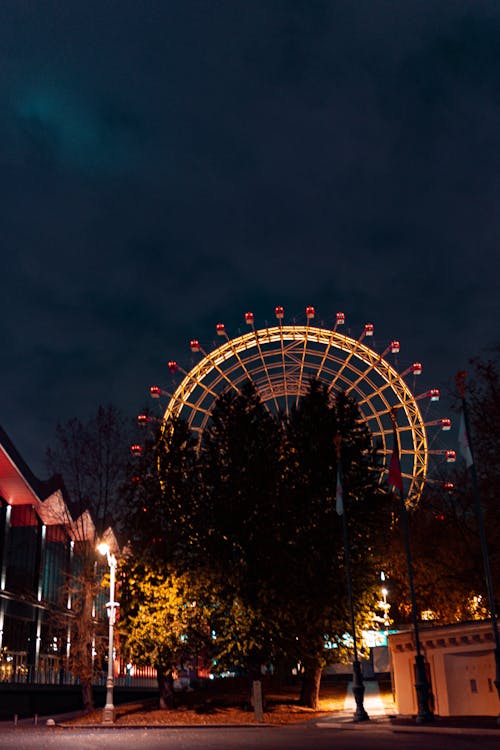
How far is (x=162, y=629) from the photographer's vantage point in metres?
32.8

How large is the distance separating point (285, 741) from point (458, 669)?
1107 centimetres

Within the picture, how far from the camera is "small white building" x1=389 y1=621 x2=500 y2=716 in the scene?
92.6 feet

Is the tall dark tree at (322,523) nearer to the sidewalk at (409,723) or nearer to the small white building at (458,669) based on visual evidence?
the sidewalk at (409,723)

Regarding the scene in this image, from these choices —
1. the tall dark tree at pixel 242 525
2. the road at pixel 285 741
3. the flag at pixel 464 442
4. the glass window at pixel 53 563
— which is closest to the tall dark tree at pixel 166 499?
the tall dark tree at pixel 242 525

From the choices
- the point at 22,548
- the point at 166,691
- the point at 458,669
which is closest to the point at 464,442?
the point at 458,669

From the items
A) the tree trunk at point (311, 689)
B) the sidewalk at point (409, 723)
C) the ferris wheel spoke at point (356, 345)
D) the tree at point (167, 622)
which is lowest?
the sidewalk at point (409, 723)

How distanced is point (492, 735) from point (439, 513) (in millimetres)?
20326

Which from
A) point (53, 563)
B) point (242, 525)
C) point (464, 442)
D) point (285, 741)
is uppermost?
point (53, 563)

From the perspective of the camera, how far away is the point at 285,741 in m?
21.0

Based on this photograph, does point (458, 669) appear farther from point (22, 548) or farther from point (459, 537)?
point (22, 548)

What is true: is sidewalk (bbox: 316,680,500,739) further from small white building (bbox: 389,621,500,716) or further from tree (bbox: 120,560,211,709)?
tree (bbox: 120,560,211,709)

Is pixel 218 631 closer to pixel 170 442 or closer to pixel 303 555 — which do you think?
pixel 303 555

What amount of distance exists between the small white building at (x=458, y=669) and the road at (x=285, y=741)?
4.94 meters

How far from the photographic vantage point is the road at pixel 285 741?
18.6 meters
